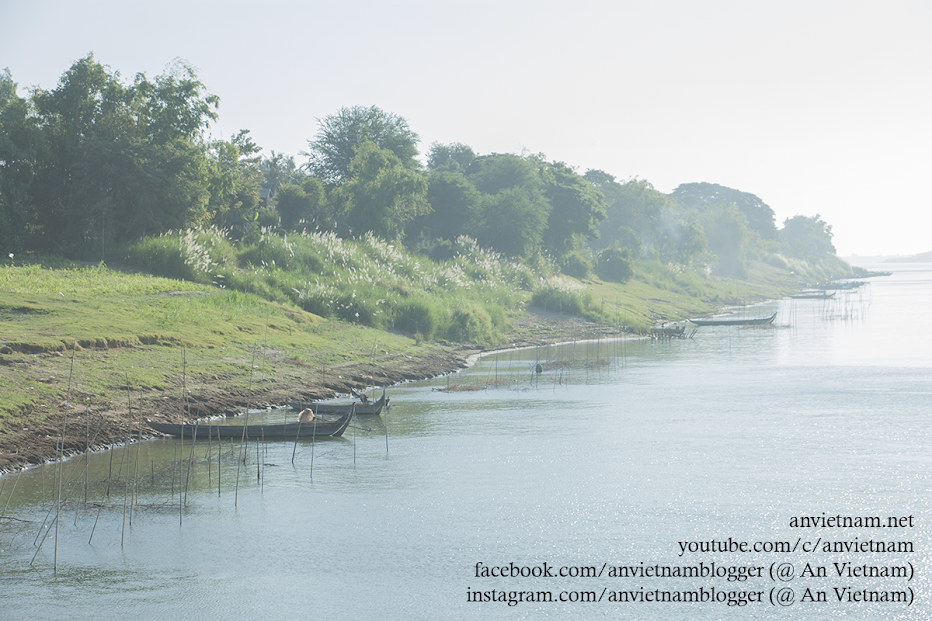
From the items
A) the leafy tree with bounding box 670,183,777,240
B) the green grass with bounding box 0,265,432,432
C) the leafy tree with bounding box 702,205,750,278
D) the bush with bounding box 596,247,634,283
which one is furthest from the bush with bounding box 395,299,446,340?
the leafy tree with bounding box 670,183,777,240

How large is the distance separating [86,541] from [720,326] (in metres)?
62.6

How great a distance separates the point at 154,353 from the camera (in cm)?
2864

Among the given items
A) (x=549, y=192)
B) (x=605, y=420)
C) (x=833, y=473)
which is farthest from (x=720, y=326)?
(x=833, y=473)

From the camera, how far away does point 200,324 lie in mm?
34125

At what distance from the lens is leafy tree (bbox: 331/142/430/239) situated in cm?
6278

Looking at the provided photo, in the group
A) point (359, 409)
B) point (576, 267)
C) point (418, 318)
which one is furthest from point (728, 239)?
point (359, 409)

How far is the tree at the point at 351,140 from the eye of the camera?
3105 inches

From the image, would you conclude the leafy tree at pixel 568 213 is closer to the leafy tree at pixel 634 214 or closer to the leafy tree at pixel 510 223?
the leafy tree at pixel 510 223

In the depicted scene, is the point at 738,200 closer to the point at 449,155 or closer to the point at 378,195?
the point at 449,155

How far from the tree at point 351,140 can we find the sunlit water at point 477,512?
170 ft

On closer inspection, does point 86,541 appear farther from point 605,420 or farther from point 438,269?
point 438,269

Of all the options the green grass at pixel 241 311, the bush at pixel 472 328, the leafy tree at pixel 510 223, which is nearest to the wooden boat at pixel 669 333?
the green grass at pixel 241 311

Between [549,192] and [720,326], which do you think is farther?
[549,192]

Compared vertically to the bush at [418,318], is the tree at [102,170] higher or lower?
higher
